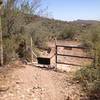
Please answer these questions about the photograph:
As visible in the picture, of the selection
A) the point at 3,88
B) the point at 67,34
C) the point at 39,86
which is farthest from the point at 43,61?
the point at 67,34

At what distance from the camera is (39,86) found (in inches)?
299

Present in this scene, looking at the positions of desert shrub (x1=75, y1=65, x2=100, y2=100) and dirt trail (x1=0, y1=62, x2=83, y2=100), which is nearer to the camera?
dirt trail (x1=0, y1=62, x2=83, y2=100)

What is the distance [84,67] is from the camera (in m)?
8.52

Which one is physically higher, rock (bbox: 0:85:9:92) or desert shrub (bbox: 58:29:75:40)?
desert shrub (bbox: 58:29:75:40)

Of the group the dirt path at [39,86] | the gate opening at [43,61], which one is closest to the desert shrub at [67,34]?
the gate opening at [43,61]

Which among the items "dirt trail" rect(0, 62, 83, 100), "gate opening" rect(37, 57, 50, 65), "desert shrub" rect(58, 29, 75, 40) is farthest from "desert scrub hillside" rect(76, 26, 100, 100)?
"desert shrub" rect(58, 29, 75, 40)

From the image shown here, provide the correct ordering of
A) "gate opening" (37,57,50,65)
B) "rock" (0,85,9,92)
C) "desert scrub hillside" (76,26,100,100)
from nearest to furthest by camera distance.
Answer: "desert scrub hillside" (76,26,100,100) < "rock" (0,85,9,92) < "gate opening" (37,57,50,65)

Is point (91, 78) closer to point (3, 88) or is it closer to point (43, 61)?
point (3, 88)

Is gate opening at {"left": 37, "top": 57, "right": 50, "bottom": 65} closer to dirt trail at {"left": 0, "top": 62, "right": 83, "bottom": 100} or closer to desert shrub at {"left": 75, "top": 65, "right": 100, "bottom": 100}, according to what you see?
dirt trail at {"left": 0, "top": 62, "right": 83, "bottom": 100}

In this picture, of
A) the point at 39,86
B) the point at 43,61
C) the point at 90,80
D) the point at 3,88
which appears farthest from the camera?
the point at 43,61

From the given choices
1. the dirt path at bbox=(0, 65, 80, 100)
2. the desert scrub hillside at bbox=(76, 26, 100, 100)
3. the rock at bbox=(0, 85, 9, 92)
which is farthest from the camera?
the rock at bbox=(0, 85, 9, 92)

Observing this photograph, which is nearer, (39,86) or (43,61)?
(39,86)

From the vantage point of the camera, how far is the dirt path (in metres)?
6.88

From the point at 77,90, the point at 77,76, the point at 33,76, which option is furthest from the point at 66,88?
the point at 33,76
